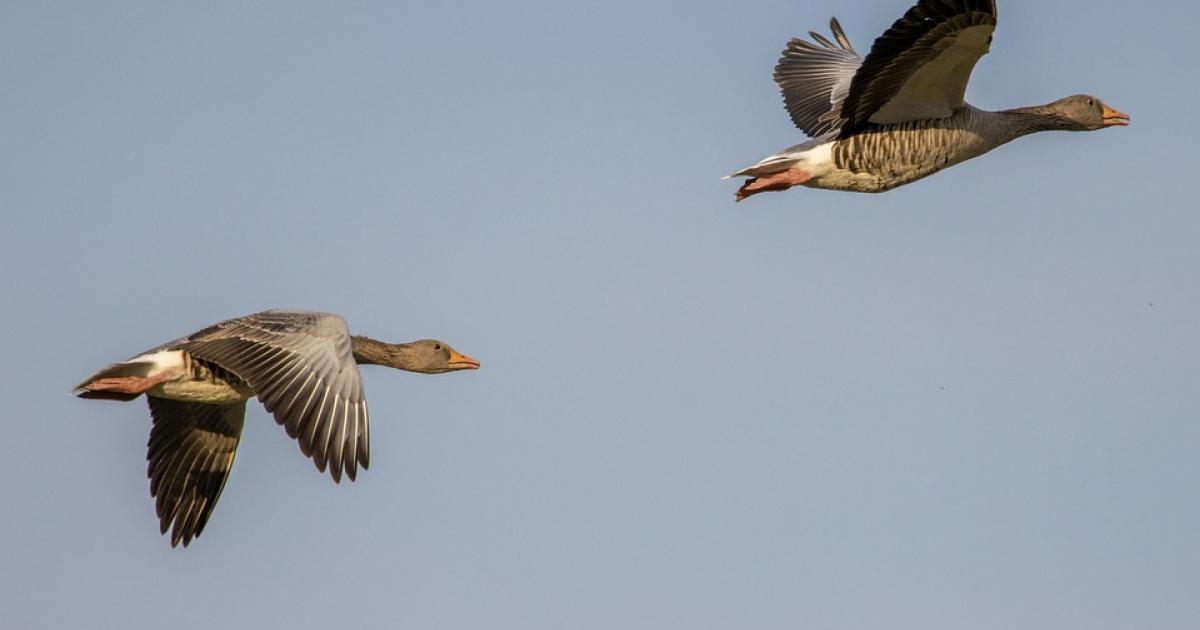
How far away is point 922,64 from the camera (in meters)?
17.0

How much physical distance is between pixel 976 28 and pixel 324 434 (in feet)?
23.3

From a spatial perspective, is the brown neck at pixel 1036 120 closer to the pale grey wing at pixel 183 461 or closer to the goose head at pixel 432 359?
the goose head at pixel 432 359

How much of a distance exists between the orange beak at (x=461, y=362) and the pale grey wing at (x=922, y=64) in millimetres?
4752

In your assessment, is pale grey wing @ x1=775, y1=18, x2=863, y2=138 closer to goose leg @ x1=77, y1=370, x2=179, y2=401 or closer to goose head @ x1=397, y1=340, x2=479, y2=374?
goose head @ x1=397, y1=340, x2=479, y2=374

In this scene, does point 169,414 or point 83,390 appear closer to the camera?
point 83,390

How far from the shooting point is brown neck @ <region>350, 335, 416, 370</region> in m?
19.0

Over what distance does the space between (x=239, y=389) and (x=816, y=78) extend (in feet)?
29.0

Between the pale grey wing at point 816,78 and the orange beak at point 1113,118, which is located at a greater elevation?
the pale grey wing at point 816,78

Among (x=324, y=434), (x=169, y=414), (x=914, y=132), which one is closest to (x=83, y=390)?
(x=169, y=414)

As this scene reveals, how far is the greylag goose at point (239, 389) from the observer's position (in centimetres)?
1557

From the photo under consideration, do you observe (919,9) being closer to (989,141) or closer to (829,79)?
(989,141)

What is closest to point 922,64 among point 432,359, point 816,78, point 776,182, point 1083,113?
point 776,182

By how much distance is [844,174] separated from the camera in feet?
59.0

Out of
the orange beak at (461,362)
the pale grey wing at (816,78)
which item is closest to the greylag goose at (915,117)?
the pale grey wing at (816,78)
